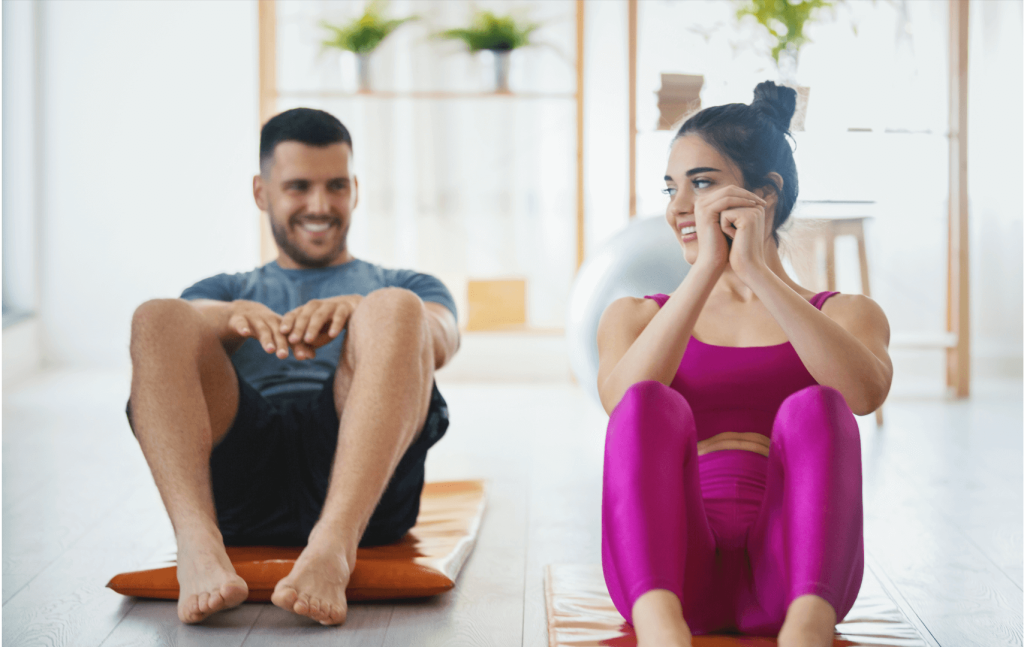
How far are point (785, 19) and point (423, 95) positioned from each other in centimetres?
165

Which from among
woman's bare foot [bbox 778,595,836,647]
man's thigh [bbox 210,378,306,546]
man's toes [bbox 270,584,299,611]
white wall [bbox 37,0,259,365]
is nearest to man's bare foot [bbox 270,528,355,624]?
man's toes [bbox 270,584,299,611]

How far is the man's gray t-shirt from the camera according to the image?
1288mm

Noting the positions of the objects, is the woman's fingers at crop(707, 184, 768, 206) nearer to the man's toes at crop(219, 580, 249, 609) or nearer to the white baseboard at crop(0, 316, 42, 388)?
the man's toes at crop(219, 580, 249, 609)

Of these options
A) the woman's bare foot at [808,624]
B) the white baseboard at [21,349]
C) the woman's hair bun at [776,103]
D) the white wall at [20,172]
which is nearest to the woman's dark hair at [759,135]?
the woman's hair bun at [776,103]

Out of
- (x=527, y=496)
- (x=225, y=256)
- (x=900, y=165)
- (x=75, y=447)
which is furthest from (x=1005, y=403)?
(x=225, y=256)

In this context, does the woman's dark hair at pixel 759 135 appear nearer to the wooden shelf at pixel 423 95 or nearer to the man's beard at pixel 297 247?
the man's beard at pixel 297 247

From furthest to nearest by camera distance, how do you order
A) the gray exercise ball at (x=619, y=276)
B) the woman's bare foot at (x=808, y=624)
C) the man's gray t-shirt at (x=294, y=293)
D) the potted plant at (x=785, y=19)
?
the gray exercise ball at (x=619, y=276) → the potted plant at (x=785, y=19) → the man's gray t-shirt at (x=294, y=293) → the woman's bare foot at (x=808, y=624)

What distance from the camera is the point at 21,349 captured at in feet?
9.53

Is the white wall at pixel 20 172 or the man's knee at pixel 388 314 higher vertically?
the white wall at pixel 20 172

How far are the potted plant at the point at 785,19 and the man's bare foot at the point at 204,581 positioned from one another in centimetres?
110

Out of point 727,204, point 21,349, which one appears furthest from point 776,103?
point 21,349

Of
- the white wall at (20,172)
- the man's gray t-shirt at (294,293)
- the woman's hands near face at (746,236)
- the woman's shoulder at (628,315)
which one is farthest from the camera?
the white wall at (20,172)

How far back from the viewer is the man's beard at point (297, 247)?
1.35 metres

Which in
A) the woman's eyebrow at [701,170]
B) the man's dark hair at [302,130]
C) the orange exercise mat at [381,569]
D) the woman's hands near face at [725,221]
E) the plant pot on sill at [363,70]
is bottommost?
the orange exercise mat at [381,569]
